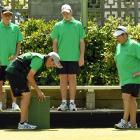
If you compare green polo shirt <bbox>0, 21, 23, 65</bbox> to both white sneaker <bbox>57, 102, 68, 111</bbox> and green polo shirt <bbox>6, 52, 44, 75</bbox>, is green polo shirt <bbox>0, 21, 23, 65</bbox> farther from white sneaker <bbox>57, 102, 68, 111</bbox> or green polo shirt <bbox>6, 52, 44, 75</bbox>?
white sneaker <bbox>57, 102, 68, 111</bbox>

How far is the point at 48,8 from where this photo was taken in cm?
1530

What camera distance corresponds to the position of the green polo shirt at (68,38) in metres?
11.2

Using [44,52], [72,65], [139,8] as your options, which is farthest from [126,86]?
[139,8]

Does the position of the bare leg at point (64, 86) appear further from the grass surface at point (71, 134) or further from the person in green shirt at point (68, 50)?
the grass surface at point (71, 134)

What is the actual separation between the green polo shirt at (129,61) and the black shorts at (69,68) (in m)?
0.85

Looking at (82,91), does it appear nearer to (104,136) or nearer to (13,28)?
(13,28)

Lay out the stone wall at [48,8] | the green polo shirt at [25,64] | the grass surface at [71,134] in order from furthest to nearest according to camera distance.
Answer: the stone wall at [48,8] < the green polo shirt at [25,64] < the grass surface at [71,134]

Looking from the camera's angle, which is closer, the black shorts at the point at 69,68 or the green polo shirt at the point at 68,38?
the black shorts at the point at 69,68

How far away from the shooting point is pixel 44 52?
13000 millimetres

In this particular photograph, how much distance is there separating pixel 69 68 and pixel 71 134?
1.72 m

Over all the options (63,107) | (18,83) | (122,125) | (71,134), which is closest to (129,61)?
(122,125)

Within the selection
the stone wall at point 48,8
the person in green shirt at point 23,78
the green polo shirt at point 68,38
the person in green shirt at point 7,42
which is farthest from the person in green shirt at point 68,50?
the stone wall at point 48,8

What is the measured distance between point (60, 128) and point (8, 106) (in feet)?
4.61

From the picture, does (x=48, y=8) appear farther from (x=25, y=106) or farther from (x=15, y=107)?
(x=25, y=106)
